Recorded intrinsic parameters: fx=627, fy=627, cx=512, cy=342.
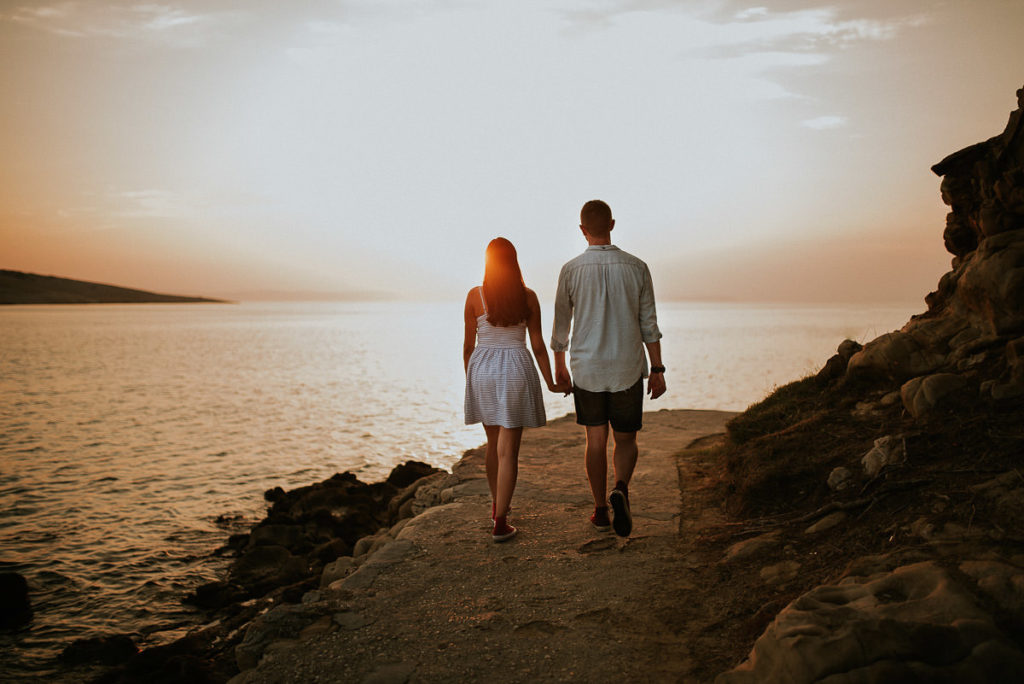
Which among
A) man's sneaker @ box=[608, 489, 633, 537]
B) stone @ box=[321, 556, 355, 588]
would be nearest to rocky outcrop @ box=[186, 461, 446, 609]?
stone @ box=[321, 556, 355, 588]

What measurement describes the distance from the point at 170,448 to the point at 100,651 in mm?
10954

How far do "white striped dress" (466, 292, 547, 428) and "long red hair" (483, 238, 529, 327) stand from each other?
0.13m

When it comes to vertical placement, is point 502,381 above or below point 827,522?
above

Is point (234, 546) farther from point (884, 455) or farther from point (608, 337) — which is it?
point (884, 455)

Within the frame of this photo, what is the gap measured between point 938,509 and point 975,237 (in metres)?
3.32

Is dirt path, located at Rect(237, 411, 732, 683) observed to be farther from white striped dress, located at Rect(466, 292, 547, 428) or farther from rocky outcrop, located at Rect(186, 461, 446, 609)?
rocky outcrop, located at Rect(186, 461, 446, 609)

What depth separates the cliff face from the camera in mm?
4789

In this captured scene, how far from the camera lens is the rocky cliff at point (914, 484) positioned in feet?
8.61

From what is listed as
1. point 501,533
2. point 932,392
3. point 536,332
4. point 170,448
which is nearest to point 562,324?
point 536,332

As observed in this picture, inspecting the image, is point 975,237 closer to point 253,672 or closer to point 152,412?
point 253,672

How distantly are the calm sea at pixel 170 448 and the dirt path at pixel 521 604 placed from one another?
411cm

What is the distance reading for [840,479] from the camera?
182 inches

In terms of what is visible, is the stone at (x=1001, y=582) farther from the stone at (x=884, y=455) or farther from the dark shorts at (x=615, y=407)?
the dark shorts at (x=615, y=407)

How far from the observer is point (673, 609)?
390 centimetres
